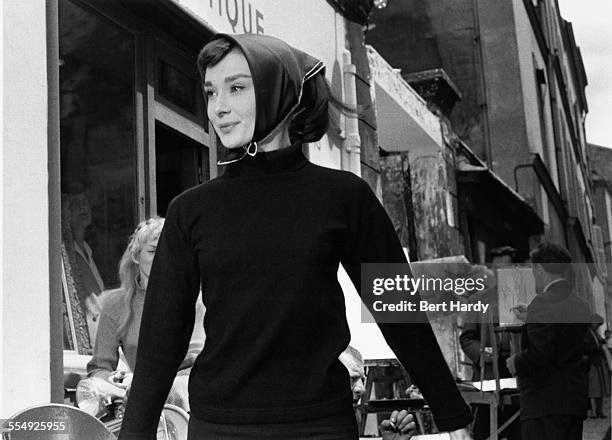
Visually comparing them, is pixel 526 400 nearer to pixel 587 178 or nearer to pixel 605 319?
pixel 605 319

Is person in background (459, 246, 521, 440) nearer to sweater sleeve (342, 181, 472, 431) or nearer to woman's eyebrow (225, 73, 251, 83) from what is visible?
sweater sleeve (342, 181, 472, 431)

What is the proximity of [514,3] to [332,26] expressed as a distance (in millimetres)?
3786

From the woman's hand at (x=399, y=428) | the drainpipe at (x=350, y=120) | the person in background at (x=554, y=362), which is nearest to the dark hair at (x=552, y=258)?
the person in background at (x=554, y=362)

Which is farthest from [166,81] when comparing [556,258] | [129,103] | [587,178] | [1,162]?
[587,178]

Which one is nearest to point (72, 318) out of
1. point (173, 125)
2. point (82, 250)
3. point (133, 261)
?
point (82, 250)

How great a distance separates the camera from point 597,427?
3627mm

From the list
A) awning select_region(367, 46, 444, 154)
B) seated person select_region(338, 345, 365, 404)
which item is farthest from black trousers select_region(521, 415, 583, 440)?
awning select_region(367, 46, 444, 154)

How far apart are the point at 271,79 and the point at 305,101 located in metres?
0.09

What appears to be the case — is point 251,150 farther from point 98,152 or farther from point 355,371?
point 98,152

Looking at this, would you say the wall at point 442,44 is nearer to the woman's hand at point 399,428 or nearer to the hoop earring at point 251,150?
the woman's hand at point 399,428

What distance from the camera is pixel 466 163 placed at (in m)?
9.45

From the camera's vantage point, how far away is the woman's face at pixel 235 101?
1.59 meters

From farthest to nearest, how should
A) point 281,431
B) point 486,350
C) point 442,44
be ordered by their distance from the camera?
point 442,44
point 486,350
point 281,431

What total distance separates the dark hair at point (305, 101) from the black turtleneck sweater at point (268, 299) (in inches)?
2.1
